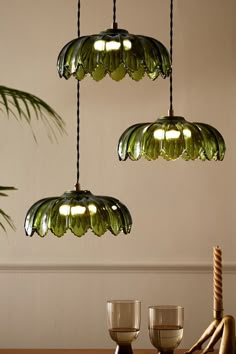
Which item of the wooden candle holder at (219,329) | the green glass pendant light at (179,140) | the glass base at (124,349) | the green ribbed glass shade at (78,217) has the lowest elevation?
the glass base at (124,349)

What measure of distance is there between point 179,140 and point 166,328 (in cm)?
49

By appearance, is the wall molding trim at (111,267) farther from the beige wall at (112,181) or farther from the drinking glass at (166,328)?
the drinking glass at (166,328)

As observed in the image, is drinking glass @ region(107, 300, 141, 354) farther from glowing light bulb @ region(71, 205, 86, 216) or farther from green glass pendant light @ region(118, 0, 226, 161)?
green glass pendant light @ region(118, 0, 226, 161)

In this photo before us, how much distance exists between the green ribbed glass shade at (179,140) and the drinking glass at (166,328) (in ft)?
1.34

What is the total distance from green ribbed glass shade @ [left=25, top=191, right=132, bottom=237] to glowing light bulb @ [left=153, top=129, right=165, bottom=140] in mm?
214

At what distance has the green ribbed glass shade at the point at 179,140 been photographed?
6.92ft

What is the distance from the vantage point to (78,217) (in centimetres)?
Answer: 205

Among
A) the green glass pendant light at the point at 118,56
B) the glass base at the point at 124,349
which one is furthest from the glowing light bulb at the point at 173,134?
the glass base at the point at 124,349

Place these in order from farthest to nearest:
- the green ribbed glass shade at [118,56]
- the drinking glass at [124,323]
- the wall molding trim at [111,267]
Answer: the wall molding trim at [111,267], the drinking glass at [124,323], the green ribbed glass shade at [118,56]

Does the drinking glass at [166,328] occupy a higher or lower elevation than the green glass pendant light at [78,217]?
lower

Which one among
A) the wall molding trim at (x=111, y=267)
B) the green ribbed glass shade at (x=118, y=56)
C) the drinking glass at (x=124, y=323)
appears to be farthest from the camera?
the wall molding trim at (x=111, y=267)

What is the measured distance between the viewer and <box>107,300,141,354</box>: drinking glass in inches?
81.7

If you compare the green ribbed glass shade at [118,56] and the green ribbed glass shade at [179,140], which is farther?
the green ribbed glass shade at [179,140]

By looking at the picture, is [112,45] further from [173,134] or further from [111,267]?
[111,267]
